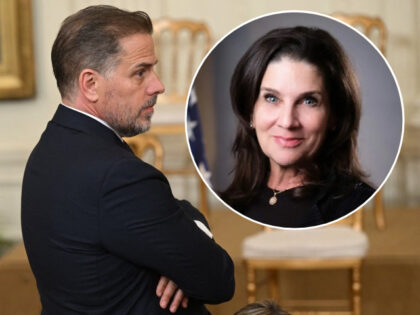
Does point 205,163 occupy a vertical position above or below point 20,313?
above

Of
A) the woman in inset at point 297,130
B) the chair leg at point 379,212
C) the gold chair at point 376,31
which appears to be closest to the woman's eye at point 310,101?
the woman in inset at point 297,130

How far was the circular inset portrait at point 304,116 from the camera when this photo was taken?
5.64ft

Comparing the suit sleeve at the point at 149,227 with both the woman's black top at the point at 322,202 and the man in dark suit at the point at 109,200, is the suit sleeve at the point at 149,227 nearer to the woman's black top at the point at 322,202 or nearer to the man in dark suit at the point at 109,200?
the man in dark suit at the point at 109,200

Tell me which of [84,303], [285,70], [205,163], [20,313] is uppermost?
[285,70]

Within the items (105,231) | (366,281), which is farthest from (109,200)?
(366,281)

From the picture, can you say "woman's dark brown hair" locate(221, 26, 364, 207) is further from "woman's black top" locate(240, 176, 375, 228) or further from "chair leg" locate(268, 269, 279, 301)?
"chair leg" locate(268, 269, 279, 301)

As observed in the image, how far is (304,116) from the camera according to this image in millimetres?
1704

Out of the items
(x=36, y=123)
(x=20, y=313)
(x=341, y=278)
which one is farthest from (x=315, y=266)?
(x=36, y=123)

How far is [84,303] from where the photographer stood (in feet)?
4.99

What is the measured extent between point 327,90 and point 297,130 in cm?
11

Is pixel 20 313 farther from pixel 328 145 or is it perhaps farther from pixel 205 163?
pixel 328 145

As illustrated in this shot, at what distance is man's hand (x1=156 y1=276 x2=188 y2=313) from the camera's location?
1518 mm

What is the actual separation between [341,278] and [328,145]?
5.81ft

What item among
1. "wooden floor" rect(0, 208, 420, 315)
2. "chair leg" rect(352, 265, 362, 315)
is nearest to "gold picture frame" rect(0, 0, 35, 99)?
"wooden floor" rect(0, 208, 420, 315)
